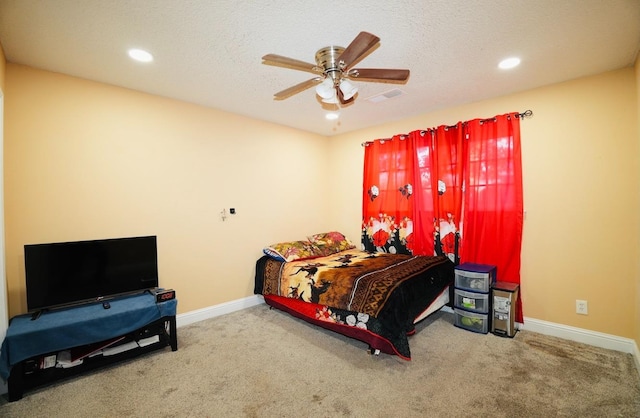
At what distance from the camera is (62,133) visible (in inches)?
101

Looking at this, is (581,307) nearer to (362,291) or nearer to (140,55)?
(362,291)

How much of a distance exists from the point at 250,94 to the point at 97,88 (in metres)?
1.43

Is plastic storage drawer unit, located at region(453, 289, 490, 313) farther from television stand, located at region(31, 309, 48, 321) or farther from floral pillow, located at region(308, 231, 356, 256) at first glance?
television stand, located at region(31, 309, 48, 321)

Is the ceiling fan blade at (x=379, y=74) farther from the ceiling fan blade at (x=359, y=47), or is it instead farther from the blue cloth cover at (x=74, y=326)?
the blue cloth cover at (x=74, y=326)

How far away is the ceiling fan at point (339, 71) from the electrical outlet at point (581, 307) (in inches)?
109

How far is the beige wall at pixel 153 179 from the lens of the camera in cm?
241

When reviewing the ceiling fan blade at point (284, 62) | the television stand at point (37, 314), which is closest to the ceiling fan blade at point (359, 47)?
the ceiling fan blade at point (284, 62)

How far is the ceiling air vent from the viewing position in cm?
305

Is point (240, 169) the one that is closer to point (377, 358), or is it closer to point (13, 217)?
point (13, 217)

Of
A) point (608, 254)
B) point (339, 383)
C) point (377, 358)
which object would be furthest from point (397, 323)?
point (608, 254)

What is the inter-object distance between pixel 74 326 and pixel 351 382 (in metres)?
2.13

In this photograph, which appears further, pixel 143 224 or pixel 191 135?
pixel 191 135

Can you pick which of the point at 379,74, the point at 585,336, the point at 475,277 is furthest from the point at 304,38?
the point at 585,336

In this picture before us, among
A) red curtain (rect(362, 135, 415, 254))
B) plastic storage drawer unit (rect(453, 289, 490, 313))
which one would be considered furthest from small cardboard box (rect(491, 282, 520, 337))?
red curtain (rect(362, 135, 415, 254))
